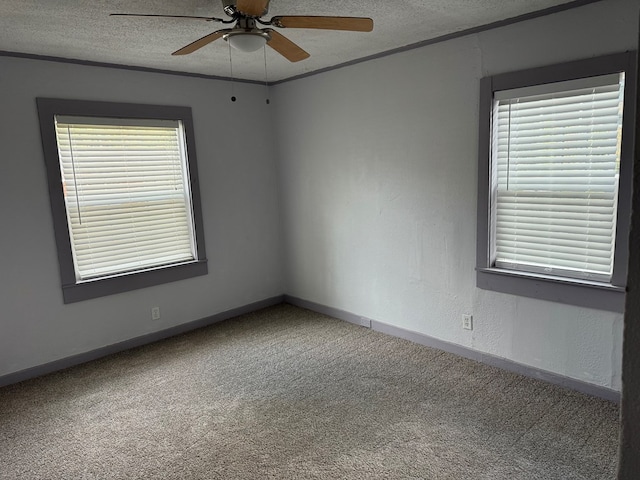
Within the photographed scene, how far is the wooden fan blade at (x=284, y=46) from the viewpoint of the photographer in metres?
2.31

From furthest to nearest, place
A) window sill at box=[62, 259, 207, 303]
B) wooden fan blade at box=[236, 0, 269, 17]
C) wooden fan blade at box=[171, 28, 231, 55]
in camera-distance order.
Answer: window sill at box=[62, 259, 207, 303]
wooden fan blade at box=[171, 28, 231, 55]
wooden fan blade at box=[236, 0, 269, 17]

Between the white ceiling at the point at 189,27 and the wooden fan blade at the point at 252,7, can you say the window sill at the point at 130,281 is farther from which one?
the wooden fan blade at the point at 252,7

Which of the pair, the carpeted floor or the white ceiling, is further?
the white ceiling

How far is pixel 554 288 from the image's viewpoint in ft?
9.31

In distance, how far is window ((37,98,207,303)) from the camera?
3387 millimetres

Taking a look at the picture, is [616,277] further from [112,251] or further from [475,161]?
[112,251]

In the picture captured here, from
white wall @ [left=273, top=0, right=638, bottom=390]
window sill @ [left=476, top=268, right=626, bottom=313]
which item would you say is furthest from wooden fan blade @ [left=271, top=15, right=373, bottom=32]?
window sill @ [left=476, top=268, right=626, bottom=313]

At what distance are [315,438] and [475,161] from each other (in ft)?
7.07

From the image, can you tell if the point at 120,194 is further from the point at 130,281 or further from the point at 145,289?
the point at 145,289

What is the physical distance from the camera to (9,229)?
3.16 m

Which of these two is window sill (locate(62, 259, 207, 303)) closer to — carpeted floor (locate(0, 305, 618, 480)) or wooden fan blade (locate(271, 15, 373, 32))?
carpeted floor (locate(0, 305, 618, 480))

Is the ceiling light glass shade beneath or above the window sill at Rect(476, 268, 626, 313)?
above

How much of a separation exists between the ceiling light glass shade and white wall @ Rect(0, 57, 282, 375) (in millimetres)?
1813

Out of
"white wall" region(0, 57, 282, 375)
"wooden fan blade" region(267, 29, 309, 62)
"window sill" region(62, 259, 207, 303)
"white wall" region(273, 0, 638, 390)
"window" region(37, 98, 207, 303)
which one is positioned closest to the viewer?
"wooden fan blade" region(267, 29, 309, 62)
